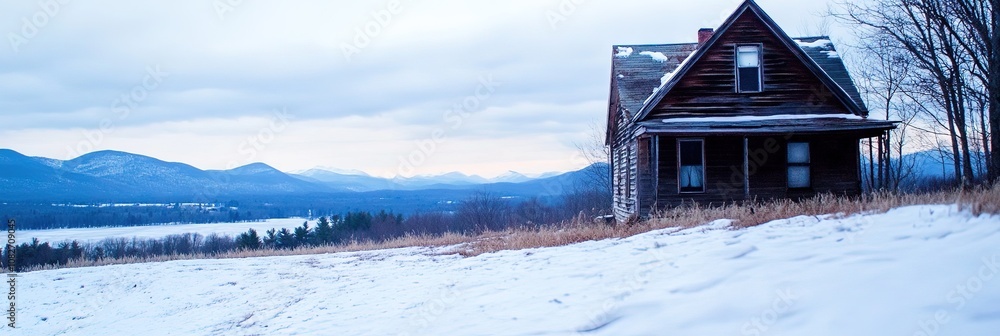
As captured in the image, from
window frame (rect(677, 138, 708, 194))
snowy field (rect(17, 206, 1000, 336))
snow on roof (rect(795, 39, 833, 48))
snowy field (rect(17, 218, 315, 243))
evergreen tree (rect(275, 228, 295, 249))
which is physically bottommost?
snowy field (rect(17, 218, 315, 243))

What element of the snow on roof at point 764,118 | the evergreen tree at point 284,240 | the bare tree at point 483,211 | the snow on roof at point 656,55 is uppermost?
the snow on roof at point 656,55

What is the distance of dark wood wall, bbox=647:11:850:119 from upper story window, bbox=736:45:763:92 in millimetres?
157

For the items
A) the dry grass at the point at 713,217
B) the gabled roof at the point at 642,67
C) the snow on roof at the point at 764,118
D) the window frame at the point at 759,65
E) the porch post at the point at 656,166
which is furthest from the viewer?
the gabled roof at the point at 642,67

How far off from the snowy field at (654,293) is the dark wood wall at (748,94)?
7.78 metres

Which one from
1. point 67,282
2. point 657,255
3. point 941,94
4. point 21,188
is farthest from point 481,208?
point 21,188

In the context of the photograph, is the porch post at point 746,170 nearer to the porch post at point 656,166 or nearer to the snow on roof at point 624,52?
the porch post at point 656,166

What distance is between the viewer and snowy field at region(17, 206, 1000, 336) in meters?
4.32

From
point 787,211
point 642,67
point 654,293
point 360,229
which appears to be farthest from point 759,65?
point 360,229

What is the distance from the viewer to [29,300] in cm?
1190

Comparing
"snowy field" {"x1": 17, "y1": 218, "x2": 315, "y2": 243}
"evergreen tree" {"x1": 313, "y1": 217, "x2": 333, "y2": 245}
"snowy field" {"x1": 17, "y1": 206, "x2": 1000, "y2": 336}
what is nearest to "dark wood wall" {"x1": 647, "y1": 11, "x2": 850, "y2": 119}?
"snowy field" {"x1": 17, "y1": 206, "x2": 1000, "y2": 336}

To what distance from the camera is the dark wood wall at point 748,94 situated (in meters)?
16.9

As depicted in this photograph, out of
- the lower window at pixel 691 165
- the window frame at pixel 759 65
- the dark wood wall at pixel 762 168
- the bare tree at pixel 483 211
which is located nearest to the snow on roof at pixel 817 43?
the window frame at pixel 759 65

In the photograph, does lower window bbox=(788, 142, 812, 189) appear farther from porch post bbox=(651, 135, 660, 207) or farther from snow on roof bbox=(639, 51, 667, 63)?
snow on roof bbox=(639, 51, 667, 63)

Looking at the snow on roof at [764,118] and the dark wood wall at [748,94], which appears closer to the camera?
the snow on roof at [764,118]
